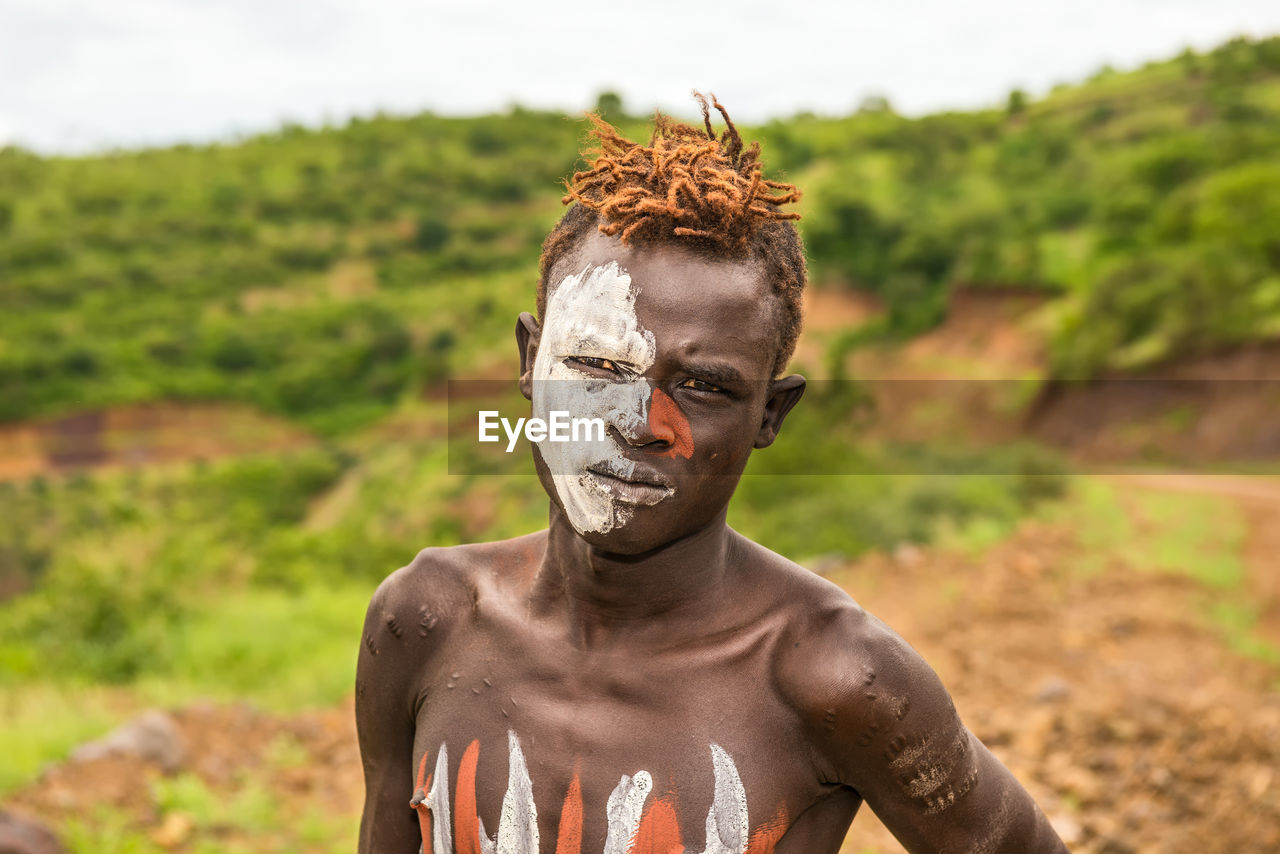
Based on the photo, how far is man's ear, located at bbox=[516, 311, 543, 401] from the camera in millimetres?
1714

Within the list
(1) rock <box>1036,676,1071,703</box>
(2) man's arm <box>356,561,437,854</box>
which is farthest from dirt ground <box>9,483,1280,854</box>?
(2) man's arm <box>356,561,437,854</box>

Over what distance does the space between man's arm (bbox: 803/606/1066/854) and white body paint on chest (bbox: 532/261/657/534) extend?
15.4 inches

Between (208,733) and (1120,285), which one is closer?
(208,733)

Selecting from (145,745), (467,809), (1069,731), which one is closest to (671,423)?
(467,809)

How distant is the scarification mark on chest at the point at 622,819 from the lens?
1.55m

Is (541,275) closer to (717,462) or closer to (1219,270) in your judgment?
(717,462)

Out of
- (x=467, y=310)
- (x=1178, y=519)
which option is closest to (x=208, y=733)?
(x=1178, y=519)

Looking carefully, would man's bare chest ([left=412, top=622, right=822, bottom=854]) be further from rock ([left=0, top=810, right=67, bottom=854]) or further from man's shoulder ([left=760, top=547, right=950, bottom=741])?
rock ([left=0, top=810, right=67, bottom=854])

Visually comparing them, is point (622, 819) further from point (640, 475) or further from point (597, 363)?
point (597, 363)

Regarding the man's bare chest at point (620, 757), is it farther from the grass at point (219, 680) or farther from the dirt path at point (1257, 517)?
the dirt path at point (1257, 517)

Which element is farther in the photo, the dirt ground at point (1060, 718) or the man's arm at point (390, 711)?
the dirt ground at point (1060, 718)

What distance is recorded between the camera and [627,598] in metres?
1.66

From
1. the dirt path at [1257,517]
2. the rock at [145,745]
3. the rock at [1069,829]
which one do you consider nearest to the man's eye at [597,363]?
the rock at [1069,829]

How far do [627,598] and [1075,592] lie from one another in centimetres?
955
